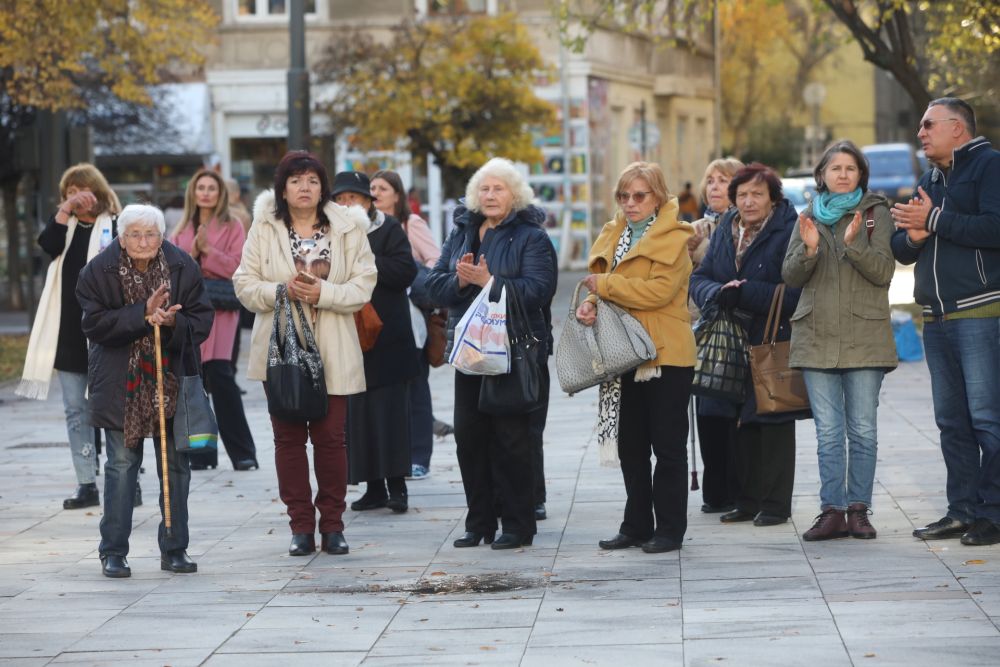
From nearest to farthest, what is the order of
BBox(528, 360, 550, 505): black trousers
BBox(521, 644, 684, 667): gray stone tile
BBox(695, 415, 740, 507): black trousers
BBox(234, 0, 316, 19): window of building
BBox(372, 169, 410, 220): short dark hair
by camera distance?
BBox(521, 644, 684, 667): gray stone tile → BBox(528, 360, 550, 505): black trousers → BBox(695, 415, 740, 507): black trousers → BBox(372, 169, 410, 220): short dark hair → BBox(234, 0, 316, 19): window of building

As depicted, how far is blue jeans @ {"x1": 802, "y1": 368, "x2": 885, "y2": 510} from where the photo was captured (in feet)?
27.9

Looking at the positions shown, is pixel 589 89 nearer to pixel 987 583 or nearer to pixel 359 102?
pixel 359 102

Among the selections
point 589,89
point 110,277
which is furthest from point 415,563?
point 589,89

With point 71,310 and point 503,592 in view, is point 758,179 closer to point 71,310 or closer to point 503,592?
point 503,592

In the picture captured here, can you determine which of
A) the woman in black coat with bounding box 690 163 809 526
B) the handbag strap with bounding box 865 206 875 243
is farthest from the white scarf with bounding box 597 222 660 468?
the handbag strap with bounding box 865 206 875 243

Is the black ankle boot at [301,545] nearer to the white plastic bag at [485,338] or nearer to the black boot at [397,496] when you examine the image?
the white plastic bag at [485,338]

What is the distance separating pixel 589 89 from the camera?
38906 mm

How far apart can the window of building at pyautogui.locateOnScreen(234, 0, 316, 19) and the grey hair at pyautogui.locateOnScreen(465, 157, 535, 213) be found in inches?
1208

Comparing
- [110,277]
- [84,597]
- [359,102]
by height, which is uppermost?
[359,102]

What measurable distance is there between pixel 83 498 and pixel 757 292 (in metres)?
4.17

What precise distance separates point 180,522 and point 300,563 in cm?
59

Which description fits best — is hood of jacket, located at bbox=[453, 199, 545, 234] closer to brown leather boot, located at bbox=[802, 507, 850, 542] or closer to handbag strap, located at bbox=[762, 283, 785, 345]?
handbag strap, located at bbox=[762, 283, 785, 345]

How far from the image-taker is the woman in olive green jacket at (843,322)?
8.37 m

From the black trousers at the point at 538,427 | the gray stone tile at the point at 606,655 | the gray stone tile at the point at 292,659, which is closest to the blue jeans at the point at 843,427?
the black trousers at the point at 538,427
